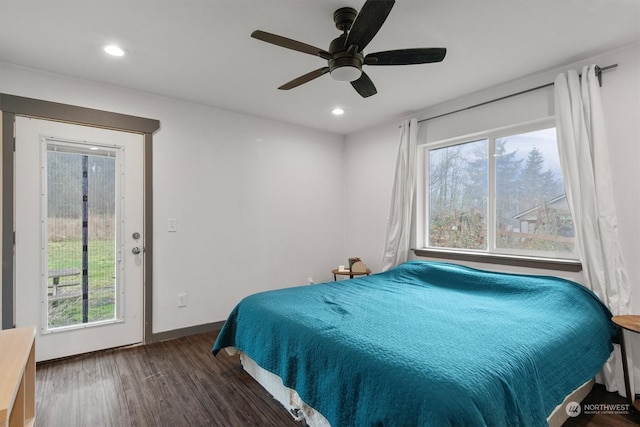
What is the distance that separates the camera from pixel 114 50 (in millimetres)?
2301

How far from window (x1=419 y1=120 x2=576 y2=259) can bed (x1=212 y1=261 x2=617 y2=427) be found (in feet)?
1.55

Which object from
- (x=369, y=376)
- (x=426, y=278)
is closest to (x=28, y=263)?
(x=369, y=376)

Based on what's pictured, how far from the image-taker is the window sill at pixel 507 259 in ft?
8.20

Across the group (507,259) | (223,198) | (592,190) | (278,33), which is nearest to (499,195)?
(507,259)

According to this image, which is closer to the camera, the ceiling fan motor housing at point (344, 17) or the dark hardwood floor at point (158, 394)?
the ceiling fan motor housing at point (344, 17)

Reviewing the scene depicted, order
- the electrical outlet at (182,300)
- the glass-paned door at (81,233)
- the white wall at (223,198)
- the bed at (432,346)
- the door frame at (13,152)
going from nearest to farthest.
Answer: the bed at (432,346) < the door frame at (13,152) < the glass-paned door at (81,233) < the white wall at (223,198) < the electrical outlet at (182,300)

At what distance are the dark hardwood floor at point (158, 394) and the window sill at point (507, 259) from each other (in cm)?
89

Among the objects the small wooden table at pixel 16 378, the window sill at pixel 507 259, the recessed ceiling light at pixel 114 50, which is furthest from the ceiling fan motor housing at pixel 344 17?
the window sill at pixel 507 259

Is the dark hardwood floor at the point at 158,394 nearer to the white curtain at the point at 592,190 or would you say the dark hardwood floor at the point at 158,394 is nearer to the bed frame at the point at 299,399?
the bed frame at the point at 299,399

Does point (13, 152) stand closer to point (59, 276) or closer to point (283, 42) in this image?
point (59, 276)

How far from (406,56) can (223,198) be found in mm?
2474

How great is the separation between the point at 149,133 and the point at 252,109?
1100mm

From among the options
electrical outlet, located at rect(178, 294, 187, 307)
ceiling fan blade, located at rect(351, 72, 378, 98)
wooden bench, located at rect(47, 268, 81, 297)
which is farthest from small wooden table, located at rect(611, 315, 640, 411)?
wooden bench, located at rect(47, 268, 81, 297)

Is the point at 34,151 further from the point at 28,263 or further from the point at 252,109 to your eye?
the point at 252,109
